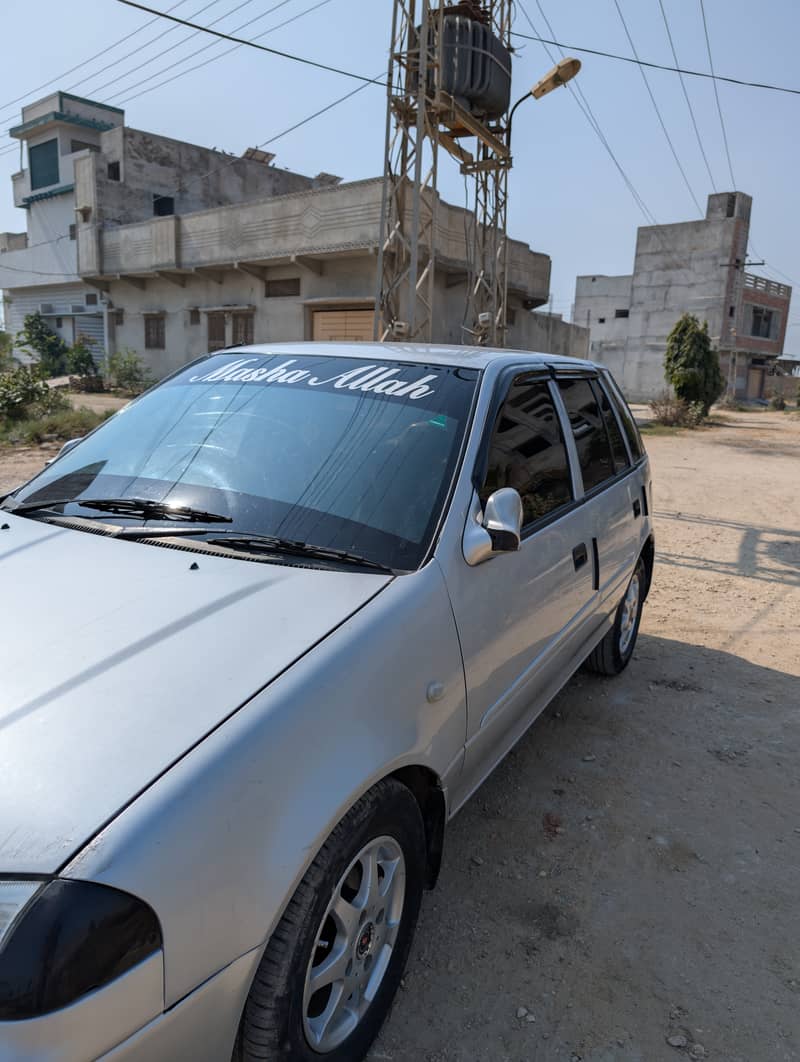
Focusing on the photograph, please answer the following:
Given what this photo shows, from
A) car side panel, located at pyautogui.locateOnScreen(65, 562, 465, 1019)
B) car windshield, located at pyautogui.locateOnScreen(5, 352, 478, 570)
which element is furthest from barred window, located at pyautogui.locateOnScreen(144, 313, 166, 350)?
car side panel, located at pyautogui.locateOnScreen(65, 562, 465, 1019)

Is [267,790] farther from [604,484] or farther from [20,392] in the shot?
[20,392]

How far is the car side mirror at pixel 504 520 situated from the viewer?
7.00ft

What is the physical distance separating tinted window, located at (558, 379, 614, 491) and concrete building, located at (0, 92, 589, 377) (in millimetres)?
14423

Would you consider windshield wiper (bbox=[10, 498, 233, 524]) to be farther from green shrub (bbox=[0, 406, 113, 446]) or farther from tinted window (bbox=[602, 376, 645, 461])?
green shrub (bbox=[0, 406, 113, 446])

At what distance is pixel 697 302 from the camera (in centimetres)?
4378

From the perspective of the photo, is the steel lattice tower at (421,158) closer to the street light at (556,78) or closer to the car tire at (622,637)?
the street light at (556,78)

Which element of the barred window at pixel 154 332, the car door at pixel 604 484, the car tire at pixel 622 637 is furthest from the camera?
the barred window at pixel 154 332

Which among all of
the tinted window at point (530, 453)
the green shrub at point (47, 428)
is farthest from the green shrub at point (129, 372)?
the tinted window at point (530, 453)

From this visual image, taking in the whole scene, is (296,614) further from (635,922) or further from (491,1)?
(491,1)

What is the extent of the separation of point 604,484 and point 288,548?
6.44 feet

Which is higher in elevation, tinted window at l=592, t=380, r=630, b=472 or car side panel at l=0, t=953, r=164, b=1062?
tinted window at l=592, t=380, r=630, b=472

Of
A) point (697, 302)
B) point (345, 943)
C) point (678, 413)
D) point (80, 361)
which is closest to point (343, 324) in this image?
point (678, 413)

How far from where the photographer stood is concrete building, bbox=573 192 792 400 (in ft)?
140

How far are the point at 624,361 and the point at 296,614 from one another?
162ft
